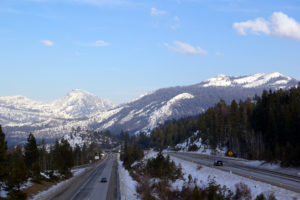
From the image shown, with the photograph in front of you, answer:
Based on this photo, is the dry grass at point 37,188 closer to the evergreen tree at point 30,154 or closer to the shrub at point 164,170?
the shrub at point 164,170

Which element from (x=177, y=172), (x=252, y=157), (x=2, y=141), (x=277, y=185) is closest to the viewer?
(x=277, y=185)

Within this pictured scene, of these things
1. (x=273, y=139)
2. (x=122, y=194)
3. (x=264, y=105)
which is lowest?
(x=122, y=194)

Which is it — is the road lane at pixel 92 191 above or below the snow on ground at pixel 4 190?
below

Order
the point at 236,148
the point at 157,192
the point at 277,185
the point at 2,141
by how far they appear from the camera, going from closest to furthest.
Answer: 1. the point at 277,185
2. the point at 2,141
3. the point at 157,192
4. the point at 236,148

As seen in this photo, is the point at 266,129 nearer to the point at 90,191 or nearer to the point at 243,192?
the point at 90,191

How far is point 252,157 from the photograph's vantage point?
8181 centimetres

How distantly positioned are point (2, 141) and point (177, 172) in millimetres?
28657

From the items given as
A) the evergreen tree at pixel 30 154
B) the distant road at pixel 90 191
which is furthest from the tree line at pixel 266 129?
the evergreen tree at pixel 30 154

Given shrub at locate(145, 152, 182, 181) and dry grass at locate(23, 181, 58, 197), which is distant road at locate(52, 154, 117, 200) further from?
shrub at locate(145, 152, 182, 181)

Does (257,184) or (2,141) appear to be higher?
(2,141)

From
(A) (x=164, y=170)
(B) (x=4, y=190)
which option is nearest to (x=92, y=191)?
(A) (x=164, y=170)

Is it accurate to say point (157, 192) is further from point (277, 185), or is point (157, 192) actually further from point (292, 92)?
point (292, 92)

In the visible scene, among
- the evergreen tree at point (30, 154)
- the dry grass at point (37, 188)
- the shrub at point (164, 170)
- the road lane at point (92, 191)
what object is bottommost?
the road lane at point (92, 191)

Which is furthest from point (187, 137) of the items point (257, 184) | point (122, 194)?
point (257, 184)
